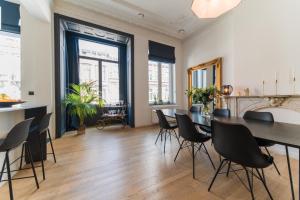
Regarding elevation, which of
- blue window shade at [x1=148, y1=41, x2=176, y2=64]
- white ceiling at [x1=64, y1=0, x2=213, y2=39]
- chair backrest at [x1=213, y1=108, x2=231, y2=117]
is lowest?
chair backrest at [x1=213, y1=108, x2=231, y2=117]

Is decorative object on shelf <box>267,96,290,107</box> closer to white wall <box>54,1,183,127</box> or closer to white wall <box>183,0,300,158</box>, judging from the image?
white wall <box>183,0,300,158</box>

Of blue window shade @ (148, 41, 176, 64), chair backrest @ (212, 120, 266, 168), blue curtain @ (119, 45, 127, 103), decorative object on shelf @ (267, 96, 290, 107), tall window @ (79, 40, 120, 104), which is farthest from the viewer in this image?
blue curtain @ (119, 45, 127, 103)

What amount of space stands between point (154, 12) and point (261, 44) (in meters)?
2.82

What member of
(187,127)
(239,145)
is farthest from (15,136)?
(239,145)

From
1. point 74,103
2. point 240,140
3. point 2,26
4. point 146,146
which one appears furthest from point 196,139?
point 2,26

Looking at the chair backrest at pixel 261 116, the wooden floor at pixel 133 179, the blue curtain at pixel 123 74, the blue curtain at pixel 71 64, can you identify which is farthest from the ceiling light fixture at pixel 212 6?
the blue curtain at pixel 71 64

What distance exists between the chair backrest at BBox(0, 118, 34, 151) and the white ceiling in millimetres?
3586

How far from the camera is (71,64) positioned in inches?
186

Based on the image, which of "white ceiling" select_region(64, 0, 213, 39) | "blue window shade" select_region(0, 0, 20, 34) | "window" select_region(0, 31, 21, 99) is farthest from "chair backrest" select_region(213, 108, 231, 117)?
"blue window shade" select_region(0, 0, 20, 34)

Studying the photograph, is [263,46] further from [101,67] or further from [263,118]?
[101,67]

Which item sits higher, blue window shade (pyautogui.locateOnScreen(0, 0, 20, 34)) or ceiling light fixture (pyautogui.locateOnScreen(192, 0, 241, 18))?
blue window shade (pyautogui.locateOnScreen(0, 0, 20, 34))

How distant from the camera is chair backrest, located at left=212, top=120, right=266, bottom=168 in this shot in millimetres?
1288

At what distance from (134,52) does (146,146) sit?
10.3 ft

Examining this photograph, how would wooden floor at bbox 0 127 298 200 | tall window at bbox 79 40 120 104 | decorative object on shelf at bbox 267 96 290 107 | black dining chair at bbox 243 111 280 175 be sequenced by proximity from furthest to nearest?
tall window at bbox 79 40 120 104 → decorative object on shelf at bbox 267 96 290 107 → black dining chair at bbox 243 111 280 175 → wooden floor at bbox 0 127 298 200
